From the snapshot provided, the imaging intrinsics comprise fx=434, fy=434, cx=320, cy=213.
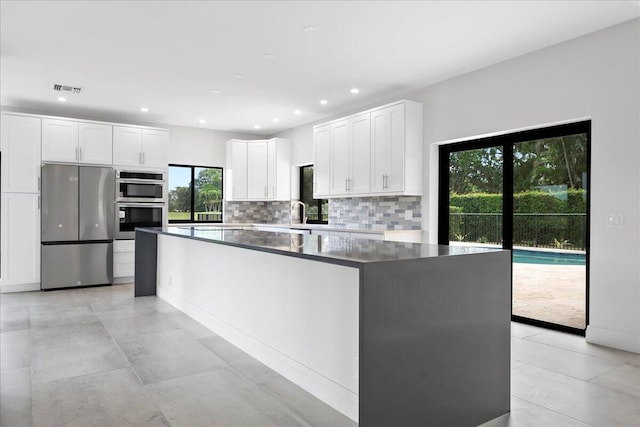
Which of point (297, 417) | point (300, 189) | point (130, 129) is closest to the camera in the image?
point (297, 417)

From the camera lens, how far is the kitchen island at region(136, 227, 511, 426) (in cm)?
175

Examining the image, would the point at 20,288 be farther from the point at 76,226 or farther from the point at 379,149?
the point at 379,149

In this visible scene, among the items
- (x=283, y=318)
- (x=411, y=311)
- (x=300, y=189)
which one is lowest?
(x=283, y=318)

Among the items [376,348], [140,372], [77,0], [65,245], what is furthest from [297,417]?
[65,245]

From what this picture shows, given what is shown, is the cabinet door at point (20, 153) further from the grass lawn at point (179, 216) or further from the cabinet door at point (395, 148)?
the cabinet door at point (395, 148)

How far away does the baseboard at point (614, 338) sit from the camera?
332 centimetres

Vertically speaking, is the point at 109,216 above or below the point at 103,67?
below

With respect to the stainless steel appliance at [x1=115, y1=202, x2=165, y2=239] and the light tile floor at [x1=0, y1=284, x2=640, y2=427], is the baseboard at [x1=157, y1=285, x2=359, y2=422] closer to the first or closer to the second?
the light tile floor at [x1=0, y1=284, x2=640, y2=427]

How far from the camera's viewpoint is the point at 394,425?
70.4 inches

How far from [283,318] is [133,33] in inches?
107

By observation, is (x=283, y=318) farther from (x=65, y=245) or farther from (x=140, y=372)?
(x=65, y=245)

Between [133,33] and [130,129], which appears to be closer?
[133,33]

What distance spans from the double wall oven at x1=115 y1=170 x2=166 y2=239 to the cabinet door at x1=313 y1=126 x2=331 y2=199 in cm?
247

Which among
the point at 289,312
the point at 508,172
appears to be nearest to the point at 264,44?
the point at 289,312
